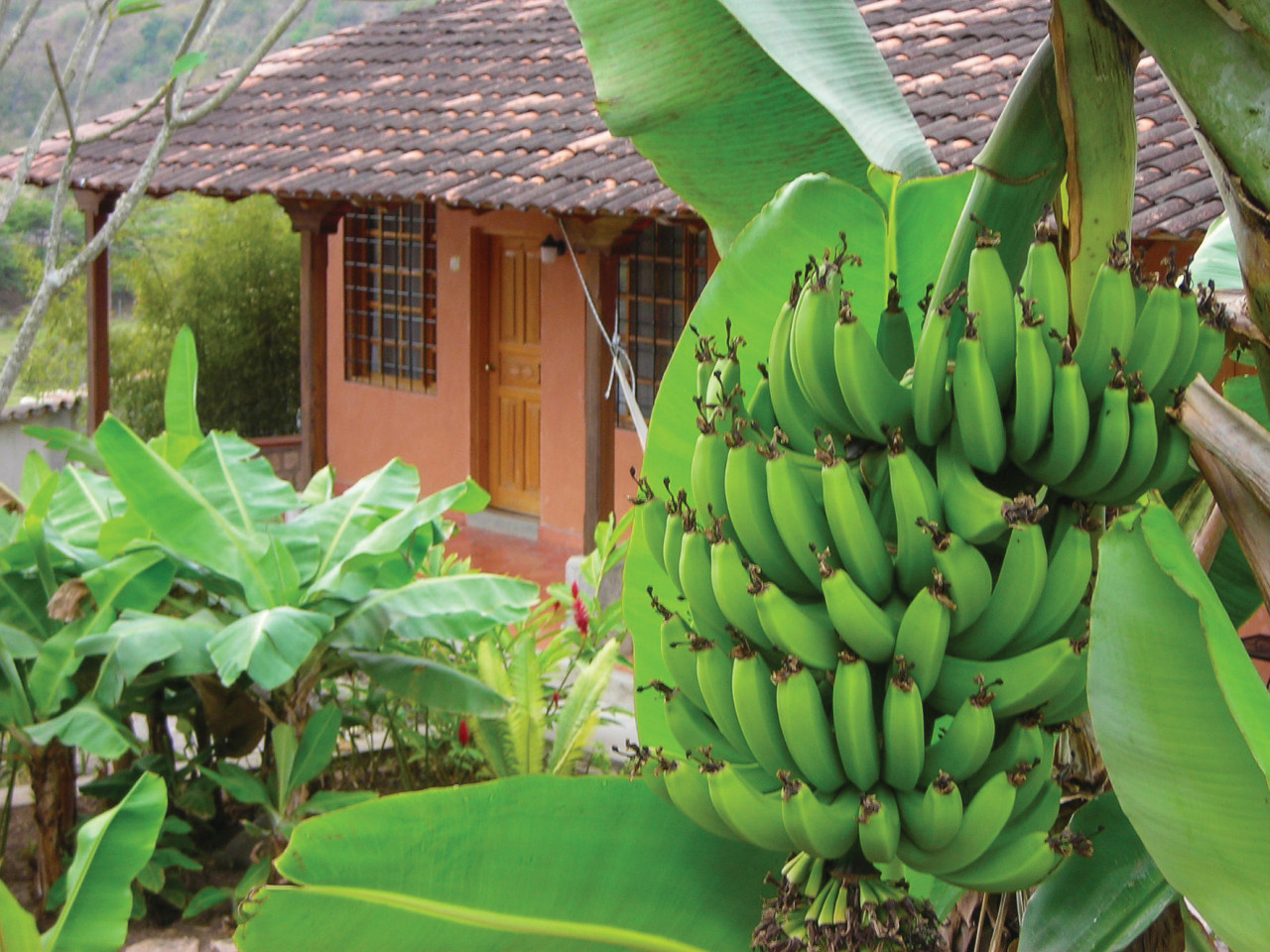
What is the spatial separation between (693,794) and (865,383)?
0.37 m

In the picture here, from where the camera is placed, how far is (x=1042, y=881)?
3.68 ft

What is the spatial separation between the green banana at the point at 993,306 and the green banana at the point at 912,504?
63 mm

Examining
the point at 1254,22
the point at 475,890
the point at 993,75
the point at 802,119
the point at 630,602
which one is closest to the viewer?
the point at 1254,22

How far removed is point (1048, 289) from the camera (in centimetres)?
98

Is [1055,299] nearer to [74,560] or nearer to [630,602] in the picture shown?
[630,602]

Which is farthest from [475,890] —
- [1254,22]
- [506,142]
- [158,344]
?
[158,344]

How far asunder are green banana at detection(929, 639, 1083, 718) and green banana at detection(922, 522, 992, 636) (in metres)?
0.05

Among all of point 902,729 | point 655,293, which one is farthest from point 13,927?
point 655,293

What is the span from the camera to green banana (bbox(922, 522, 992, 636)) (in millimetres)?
943

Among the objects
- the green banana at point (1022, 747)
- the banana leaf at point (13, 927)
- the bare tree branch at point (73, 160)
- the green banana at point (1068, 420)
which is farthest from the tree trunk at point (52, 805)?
the green banana at point (1068, 420)

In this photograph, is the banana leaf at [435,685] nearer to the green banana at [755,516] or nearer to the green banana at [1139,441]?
the green banana at [755,516]

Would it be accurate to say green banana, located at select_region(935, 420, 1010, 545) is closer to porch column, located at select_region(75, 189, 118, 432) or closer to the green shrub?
porch column, located at select_region(75, 189, 118, 432)

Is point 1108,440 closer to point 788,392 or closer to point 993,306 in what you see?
point 993,306

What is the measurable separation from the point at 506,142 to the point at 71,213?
24791 millimetres
